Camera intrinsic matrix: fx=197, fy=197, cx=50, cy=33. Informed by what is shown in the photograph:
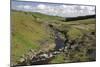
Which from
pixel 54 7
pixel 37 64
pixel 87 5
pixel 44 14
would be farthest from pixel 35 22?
pixel 87 5

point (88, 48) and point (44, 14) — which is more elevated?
point (44, 14)

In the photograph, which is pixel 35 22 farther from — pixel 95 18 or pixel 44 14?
pixel 95 18

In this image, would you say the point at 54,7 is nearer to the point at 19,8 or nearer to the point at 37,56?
the point at 19,8

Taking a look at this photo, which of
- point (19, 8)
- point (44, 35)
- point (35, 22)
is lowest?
point (44, 35)
